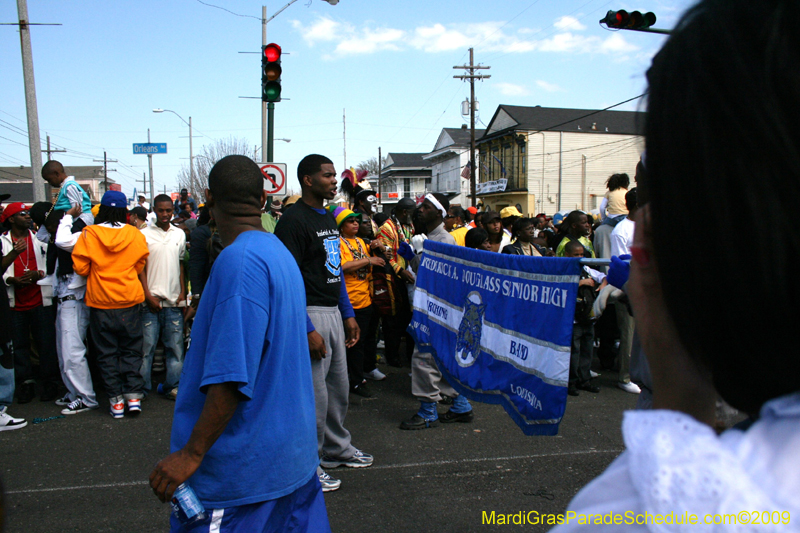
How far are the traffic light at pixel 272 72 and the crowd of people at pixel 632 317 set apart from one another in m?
3.12

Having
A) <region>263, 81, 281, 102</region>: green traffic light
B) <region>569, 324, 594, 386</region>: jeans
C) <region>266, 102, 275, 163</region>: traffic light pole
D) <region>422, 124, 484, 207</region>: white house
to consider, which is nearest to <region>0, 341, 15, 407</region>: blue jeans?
<region>266, 102, 275, 163</region>: traffic light pole

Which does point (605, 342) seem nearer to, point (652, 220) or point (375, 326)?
point (375, 326)

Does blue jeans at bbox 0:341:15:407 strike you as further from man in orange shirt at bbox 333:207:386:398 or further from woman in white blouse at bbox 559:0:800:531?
woman in white blouse at bbox 559:0:800:531

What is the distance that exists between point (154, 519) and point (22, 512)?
989mm

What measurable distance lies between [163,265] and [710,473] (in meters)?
6.56

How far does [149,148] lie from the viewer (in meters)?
24.5

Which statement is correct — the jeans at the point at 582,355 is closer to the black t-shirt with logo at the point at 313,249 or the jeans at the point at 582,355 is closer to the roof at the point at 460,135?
the black t-shirt with logo at the point at 313,249

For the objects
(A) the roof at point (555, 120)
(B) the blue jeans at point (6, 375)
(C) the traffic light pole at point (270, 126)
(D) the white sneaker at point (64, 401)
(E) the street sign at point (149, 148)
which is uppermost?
(A) the roof at point (555, 120)

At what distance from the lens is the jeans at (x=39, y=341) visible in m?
6.38

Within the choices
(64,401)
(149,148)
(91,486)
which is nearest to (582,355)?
(91,486)


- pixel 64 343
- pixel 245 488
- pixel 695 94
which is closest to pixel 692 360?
pixel 695 94

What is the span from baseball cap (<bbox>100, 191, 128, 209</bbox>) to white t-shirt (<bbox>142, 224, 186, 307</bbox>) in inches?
19.3

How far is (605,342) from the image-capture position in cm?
781

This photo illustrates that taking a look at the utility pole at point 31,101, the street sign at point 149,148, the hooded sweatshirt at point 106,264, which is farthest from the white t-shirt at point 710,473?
the street sign at point 149,148
